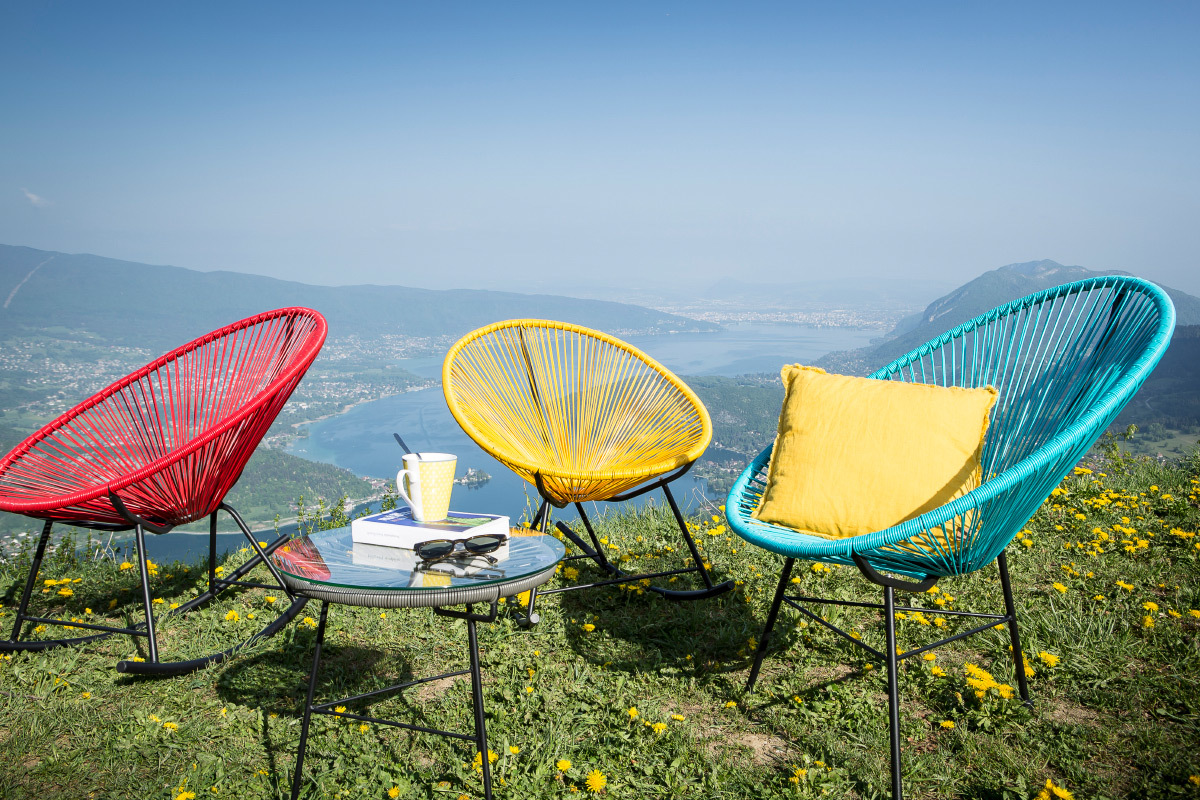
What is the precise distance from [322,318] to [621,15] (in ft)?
40.9

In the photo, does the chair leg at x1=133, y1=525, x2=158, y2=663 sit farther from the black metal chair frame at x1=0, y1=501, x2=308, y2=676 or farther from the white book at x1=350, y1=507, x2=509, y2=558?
the white book at x1=350, y1=507, x2=509, y2=558

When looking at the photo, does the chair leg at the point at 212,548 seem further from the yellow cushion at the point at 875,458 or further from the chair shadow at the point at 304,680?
the yellow cushion at the point at 875,458

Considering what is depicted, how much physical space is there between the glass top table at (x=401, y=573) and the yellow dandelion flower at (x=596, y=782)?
0.41m

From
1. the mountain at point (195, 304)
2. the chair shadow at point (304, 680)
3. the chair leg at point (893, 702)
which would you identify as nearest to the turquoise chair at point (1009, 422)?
the chair leg at point (893, 702)

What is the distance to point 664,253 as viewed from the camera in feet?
200

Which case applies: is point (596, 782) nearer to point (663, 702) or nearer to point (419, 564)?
point (663, 702)

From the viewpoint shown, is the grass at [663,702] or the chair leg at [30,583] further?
the chair leg at [30,583]

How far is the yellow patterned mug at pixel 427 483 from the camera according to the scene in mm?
1393

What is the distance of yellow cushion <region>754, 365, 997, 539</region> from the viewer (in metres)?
1.58

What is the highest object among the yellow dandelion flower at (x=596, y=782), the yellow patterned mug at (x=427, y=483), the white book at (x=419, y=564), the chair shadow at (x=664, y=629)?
the yellow patterned mug at (x=427, y=483)

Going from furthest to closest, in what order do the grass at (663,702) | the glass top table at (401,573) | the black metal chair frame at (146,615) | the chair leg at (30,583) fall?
the chair leg at (30,583)
the black metal chair frame at (146,615)
the grass at (663,702)
the glass top table at (401,573)

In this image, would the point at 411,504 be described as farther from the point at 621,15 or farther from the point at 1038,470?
the point at 621,15

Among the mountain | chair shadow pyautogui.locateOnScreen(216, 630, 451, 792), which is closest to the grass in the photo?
chair shadow pyautogui.locateOnScreen(216, 630, 451, 792)

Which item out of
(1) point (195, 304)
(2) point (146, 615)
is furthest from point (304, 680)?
(1) point (195, 304)
